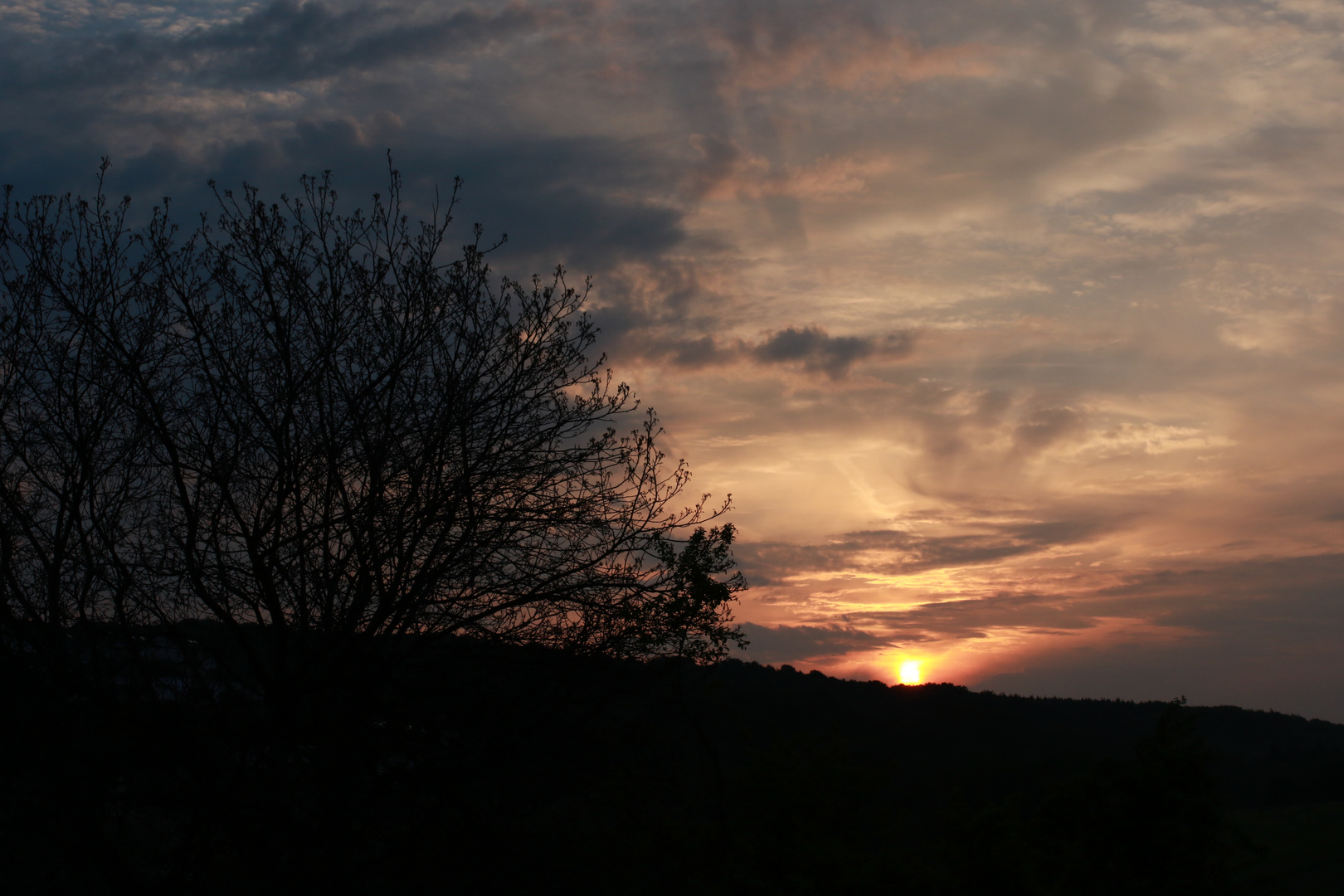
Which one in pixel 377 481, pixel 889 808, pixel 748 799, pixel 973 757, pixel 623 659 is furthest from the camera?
pixel 973 757

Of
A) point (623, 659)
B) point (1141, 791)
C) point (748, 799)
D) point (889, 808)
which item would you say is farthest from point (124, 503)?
point (1141, 791)

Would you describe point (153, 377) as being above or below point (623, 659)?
above

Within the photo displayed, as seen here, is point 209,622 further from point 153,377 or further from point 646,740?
point 646,740

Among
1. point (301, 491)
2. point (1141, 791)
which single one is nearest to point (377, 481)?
point (301, 491)

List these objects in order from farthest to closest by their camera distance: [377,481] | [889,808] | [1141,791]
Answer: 1. [1141,791]
2. [889,808]
3. [377,481]

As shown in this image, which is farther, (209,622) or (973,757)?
(973,757)

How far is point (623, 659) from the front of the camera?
928 centimetres

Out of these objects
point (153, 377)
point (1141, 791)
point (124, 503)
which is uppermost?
point (153, 377)

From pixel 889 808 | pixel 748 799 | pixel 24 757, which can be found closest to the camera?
pixel 24 757

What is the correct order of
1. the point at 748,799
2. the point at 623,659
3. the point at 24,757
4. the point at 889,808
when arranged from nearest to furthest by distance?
1. the point at 24,757
2. the point at 623,659
3. the point at 748,799
4. the point at 889,808

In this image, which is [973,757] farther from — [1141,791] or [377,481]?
[377,481]

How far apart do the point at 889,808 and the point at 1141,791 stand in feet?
25.9

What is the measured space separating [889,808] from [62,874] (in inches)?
475

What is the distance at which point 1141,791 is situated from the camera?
64.9 ft
